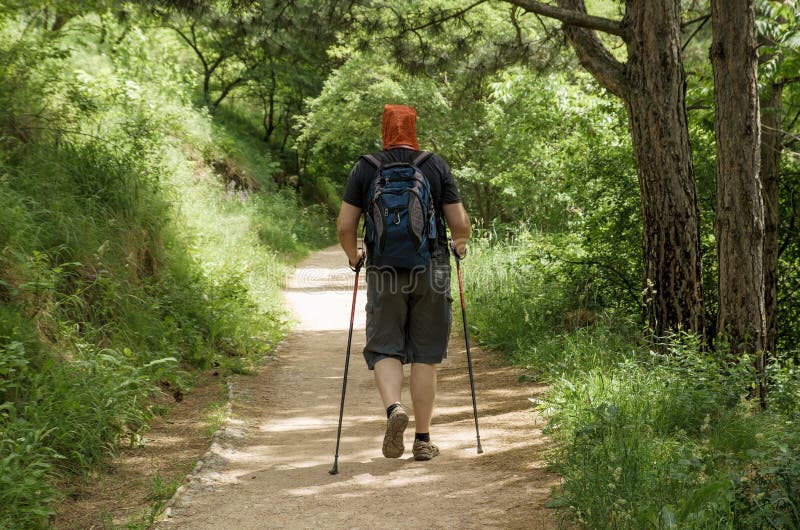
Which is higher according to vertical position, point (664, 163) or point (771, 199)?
point (664, 163)

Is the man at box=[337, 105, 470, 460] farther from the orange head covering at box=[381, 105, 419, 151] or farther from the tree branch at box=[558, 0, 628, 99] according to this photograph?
the tree branch at box=[558, 0, 628, 99]

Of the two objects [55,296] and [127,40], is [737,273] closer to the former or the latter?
[55,296]

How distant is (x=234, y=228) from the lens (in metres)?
15.0

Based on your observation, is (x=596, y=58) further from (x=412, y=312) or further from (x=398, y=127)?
(x=412, y=312)

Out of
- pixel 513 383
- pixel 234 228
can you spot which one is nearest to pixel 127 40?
pixel 234 228

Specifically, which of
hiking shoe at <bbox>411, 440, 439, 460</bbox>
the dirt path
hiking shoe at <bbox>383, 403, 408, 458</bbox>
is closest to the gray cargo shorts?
hiking shoe at <bbox>383, 403, 408, 458</bbox>

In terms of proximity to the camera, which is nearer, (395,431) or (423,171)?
(395,431)

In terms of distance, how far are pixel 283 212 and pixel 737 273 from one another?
57.3 ft

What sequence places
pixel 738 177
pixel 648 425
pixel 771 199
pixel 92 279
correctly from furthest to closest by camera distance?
pixel 771 199, pixel 92 279, pixel 738 177, pixel 648 425

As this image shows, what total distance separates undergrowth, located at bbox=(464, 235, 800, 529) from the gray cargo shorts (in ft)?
Result: 3.20

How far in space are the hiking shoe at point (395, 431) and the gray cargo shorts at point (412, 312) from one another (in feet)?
1.35

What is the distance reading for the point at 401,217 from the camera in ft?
15.6

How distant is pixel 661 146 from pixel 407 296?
9.43 feet

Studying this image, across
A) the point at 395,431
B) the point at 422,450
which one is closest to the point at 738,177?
the point at 422,450
